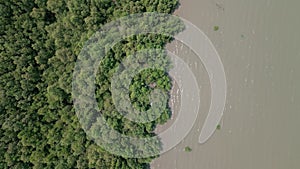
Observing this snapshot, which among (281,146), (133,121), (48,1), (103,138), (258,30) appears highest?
(258,30)

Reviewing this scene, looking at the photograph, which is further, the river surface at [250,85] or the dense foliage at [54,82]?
the river surface at [250,85]

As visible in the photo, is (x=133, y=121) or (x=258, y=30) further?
(x=258, y=30)

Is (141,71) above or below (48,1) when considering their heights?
below

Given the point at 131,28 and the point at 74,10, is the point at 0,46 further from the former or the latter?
the point at 131,28

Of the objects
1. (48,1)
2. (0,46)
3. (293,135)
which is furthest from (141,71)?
(293,135)
